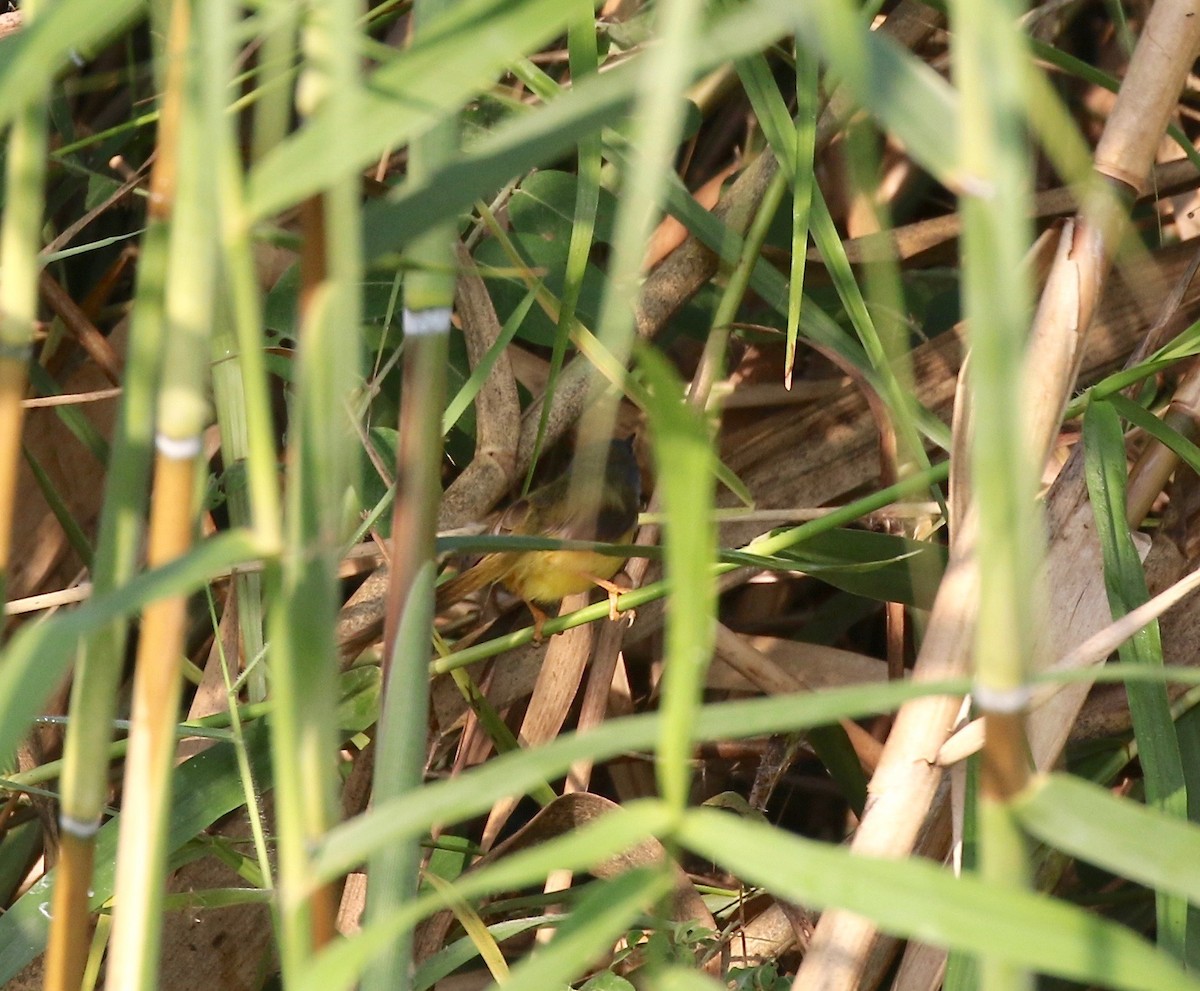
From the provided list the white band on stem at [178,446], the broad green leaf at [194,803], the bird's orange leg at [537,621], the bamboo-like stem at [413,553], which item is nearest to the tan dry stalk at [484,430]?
the bird's orange leg at [537,621]

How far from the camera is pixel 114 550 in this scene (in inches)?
15.6

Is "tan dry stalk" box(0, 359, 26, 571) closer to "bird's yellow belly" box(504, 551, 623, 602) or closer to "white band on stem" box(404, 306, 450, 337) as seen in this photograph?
"white band on stem" box(404, 306, 450, 337)

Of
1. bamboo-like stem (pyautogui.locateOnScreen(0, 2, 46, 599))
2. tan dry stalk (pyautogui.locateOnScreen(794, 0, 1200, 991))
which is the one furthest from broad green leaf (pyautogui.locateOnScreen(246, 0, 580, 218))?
tan dry stalk (pyautogui.locateOnScreen(794, 0, 1200, 991))

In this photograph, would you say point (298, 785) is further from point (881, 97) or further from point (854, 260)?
point (854, 260)

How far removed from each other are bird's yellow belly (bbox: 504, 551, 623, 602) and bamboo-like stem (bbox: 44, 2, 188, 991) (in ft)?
2.93

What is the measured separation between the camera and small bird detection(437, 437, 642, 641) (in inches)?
49.7

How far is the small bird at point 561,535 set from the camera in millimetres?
1262

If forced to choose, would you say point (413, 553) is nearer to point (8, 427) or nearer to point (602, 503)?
point (8, 427)

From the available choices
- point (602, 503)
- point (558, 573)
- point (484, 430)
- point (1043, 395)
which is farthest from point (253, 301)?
point (602, 503)

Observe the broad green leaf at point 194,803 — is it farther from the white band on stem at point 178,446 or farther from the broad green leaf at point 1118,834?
the broad green leaf at point 1118,834

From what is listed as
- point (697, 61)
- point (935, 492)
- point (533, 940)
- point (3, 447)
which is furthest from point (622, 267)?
point (533, 940)

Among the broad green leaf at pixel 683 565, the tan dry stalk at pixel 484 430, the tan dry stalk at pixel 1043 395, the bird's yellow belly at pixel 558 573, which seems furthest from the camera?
the bird's yellow belly at pixel 558 573

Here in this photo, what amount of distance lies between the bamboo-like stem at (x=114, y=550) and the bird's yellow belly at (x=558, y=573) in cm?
89

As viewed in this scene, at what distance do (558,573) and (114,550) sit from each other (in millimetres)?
1062
